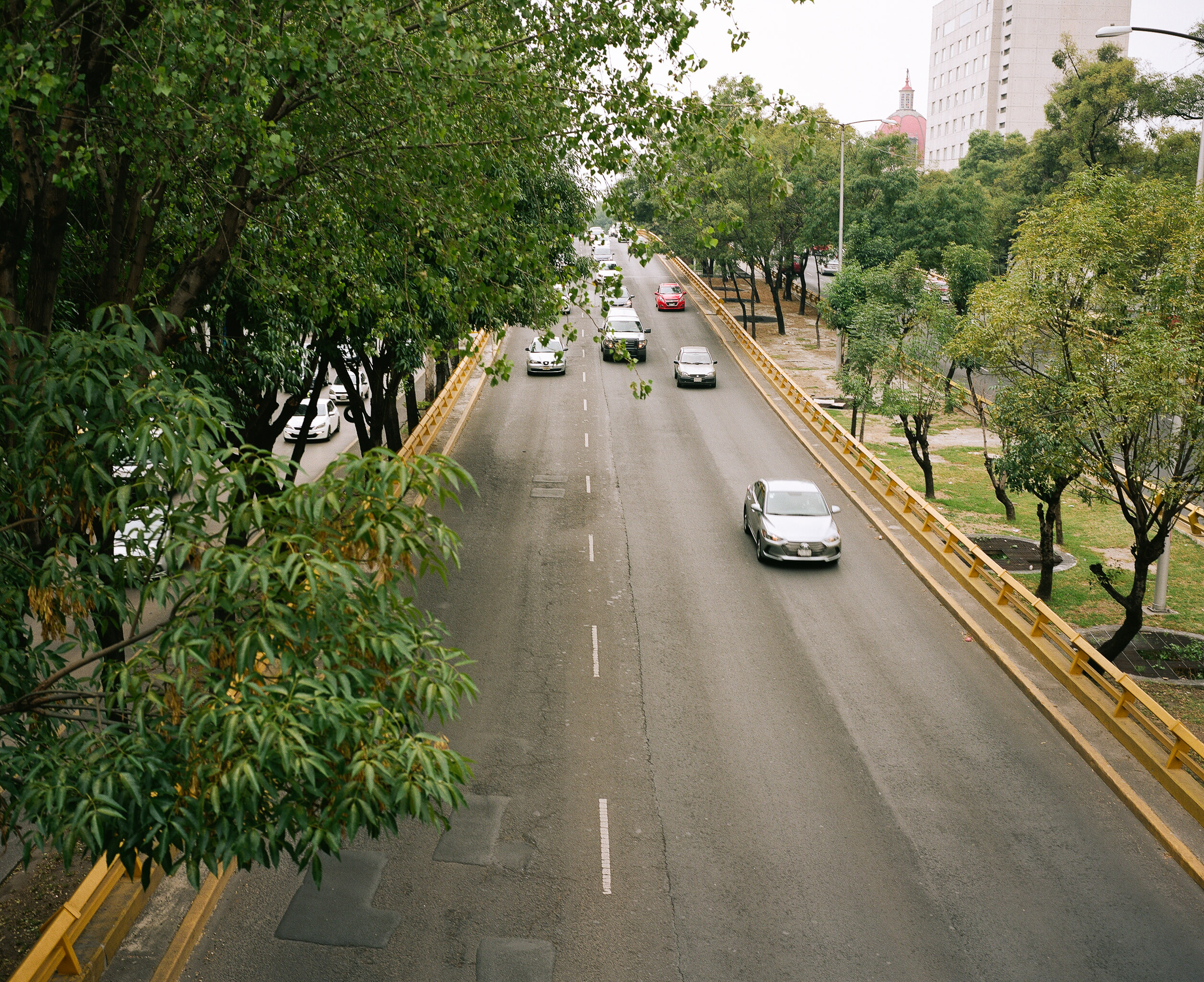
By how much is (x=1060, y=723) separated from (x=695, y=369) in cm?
2580

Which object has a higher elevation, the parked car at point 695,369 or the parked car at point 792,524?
the parked car at point 695,369

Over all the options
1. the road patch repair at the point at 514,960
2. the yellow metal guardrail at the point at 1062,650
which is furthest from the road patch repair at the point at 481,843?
the yellow metal guardrail at the point at 1062,650

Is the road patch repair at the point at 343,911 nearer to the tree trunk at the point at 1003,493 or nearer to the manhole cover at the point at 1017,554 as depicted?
the manhole cover at the point at 1017,554

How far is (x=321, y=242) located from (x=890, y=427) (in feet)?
88.4

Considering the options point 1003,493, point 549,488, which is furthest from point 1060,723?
point 549,488

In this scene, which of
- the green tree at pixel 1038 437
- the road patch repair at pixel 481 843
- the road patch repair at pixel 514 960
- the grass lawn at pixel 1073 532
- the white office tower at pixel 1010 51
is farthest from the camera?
the white office tower at pixel 1010 51

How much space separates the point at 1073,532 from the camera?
938 inches

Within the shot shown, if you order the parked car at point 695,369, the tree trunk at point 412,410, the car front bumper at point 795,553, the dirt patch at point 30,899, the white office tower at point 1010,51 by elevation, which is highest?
the white office tower at point 1010,51

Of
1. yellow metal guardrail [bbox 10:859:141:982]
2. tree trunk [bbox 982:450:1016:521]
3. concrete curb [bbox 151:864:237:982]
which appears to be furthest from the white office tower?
yellow metal guardrail [bbox 10:859:141:982]

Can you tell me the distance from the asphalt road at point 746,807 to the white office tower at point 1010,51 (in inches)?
3656

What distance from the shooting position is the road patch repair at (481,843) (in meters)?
10.5

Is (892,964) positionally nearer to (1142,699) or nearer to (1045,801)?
(1045,801)

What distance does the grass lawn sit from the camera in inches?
729

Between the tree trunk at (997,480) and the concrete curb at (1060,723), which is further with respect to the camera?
the tree trunk at (997,480)
